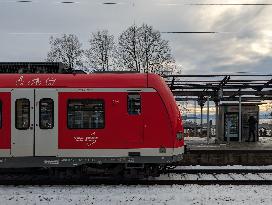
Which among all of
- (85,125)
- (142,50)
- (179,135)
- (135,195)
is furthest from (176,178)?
(142,50)

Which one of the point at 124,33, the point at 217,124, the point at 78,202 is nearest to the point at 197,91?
the point at 217,124

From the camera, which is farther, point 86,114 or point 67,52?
point 67,52

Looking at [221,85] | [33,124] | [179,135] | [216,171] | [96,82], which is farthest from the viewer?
[221,85]

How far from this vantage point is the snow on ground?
10.7 metres

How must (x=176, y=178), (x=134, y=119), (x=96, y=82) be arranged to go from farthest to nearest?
1. (x=176, y=178)
2. (x=96, y=82)
3. (x=134, y=119)

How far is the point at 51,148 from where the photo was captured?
13.1 metres

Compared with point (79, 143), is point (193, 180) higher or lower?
lower

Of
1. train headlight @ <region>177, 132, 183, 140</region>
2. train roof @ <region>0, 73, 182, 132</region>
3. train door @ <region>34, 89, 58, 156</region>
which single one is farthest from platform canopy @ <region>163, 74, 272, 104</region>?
train door @ <region>34, 89, 58, 156</region>

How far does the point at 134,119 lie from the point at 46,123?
2.38 m

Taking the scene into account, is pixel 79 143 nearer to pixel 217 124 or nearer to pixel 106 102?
pixel 106 102

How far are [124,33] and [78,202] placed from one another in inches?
1141

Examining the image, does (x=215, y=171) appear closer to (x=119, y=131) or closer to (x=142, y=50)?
(x=119, y=131)

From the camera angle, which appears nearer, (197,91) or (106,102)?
(106,102)

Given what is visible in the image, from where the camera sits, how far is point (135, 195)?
11.4m
